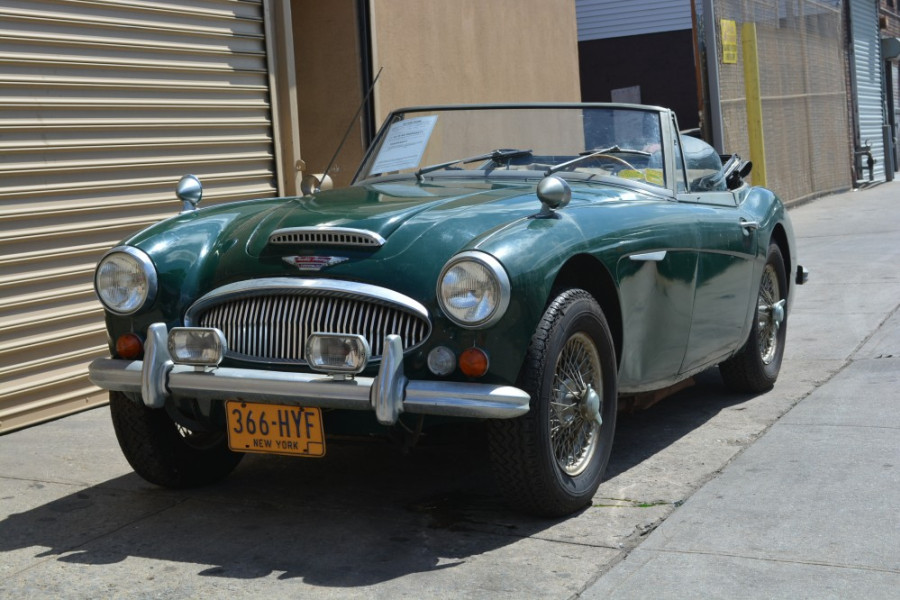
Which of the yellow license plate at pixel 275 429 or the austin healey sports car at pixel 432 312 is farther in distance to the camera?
the yellow license plate at pixel 275 429

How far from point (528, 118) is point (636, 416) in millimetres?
1506

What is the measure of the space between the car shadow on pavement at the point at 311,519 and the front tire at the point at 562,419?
16 cm

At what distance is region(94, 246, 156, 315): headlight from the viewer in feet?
13.9

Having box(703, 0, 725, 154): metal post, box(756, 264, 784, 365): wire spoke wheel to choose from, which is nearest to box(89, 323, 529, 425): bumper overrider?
box(756, 264, 784, 365): wire spoke wheel

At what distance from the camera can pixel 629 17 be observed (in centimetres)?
2275

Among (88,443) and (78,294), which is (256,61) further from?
(88,443)

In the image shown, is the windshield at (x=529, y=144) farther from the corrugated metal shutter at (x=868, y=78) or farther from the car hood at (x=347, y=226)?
the corrugated metal shutter at (x=868, y=78)

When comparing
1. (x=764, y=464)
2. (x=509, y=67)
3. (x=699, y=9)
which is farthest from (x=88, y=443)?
(x=699, y=9)

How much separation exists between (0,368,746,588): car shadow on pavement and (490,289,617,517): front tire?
0.51 feet

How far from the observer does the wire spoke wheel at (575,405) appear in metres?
4.07

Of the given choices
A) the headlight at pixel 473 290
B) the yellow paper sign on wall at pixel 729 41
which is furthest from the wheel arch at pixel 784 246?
the yellow paper sign on wall at pixel 729 41

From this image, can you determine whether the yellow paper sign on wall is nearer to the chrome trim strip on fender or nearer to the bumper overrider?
the chrome trim strip on fender

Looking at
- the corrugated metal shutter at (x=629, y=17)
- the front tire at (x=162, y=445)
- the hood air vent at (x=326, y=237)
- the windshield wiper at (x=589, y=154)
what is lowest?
the front tire at (x=162, y=445)

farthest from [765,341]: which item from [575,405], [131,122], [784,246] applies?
[131,122]
